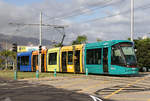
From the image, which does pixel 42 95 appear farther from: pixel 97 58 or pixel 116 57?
pixel 97 58

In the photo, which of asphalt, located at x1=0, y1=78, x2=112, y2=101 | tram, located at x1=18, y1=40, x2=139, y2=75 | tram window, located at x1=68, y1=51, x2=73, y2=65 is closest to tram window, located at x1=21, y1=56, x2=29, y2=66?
tram, located at x1=18, y1=40, x2=139, y2=75

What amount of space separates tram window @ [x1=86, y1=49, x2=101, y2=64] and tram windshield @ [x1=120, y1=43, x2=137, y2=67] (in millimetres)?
2548

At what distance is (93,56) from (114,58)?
2795mm

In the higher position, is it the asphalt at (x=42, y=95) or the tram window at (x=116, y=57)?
the tram window at (x=116, y=57)

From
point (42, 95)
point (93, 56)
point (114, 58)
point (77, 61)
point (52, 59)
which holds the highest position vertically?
point (93, 56)

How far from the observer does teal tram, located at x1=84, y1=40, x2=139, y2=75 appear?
19531mm

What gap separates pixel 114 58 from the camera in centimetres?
2006

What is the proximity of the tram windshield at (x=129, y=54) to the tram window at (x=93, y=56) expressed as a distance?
2.55m

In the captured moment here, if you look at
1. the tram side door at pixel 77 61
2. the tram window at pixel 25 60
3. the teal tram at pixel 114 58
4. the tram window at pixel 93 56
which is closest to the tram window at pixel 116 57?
the teal tram at pixel 114 58

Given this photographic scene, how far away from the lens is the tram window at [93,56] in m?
21.7

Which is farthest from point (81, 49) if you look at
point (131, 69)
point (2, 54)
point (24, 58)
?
point (2, 54)

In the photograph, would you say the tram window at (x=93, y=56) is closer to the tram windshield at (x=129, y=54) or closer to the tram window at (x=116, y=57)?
the tram window at (x=116, y=57)

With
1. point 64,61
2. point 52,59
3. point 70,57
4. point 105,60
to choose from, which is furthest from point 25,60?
point 105,60

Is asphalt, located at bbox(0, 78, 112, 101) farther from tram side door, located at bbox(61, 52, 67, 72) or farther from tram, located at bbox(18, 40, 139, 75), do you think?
tram side door, located at bbox(61, 52, 67, 72)
